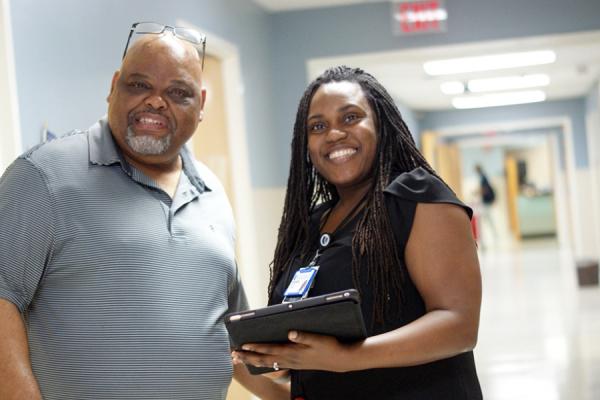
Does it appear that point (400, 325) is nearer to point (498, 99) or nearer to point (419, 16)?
point (419, 16)

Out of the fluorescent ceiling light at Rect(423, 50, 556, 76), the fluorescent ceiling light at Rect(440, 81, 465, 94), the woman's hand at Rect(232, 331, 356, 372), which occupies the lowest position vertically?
the woman's hand at Rect(232, 331, 356, 372)

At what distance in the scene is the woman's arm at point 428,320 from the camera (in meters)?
1.67

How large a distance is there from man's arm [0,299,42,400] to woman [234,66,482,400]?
1.64 feet

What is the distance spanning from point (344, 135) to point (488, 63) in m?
8.11

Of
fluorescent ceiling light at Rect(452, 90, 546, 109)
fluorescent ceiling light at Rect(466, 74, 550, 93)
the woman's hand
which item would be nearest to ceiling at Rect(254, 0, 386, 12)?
the woman's hand

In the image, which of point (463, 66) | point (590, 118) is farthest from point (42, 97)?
point (590, 118)

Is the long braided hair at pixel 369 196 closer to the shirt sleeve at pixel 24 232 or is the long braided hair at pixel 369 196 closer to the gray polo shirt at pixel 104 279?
the gray polo shirt at pixel 104 279

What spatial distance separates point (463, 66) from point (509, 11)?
11.0ft

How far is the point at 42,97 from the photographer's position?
3.07 m

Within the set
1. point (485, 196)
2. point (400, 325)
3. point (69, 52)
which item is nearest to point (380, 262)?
point (400, 325)

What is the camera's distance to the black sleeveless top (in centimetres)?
180

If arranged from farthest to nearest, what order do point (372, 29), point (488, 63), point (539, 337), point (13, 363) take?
point (488, 63), point (539, 337), point (372, 29), point (13, 363)

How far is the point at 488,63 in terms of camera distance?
31.5 ft

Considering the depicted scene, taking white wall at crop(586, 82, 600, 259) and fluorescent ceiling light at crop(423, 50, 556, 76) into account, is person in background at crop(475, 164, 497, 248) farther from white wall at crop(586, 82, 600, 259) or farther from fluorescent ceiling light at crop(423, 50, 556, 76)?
fluorescent ceiling light at crop(423, 50, 556, 76)
